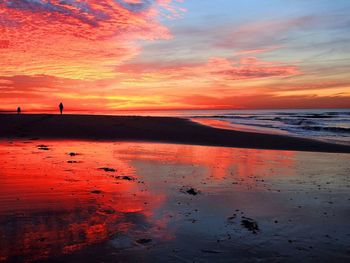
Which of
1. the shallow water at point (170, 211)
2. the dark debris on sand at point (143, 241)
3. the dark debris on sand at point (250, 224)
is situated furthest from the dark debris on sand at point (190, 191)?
the dark debris on sand at point (143, 241)

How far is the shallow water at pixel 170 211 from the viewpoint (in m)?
5.21

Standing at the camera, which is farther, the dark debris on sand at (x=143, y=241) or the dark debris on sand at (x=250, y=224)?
the dark debris on sand at (x=250, y=224)

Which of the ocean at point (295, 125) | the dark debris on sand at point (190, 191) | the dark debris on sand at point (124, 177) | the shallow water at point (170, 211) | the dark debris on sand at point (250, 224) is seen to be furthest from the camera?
the ocean at point (295, 125)

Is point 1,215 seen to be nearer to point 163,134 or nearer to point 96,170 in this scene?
point 96,170

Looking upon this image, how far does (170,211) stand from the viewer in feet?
23.5

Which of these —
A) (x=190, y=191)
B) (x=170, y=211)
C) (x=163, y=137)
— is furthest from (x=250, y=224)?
(x=163, y=137)

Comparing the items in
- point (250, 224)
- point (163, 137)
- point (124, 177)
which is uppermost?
point (163, 137)

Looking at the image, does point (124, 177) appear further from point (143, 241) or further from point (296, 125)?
point (296, 125)

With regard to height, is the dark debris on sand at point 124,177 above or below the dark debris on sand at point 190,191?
above

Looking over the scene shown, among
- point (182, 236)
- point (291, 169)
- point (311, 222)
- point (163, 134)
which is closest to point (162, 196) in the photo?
point (182, 236)

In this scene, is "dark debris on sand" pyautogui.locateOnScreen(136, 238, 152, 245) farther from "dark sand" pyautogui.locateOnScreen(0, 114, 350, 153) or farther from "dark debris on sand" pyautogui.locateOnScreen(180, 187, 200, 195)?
"dark sand" pyautogui.locateOnScreen(0, 114, 350, 153)

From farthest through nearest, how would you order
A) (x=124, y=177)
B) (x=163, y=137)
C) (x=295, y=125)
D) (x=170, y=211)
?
1. (x=295, y=125)
2. (x=163, y=137)
3. (x=124, y=177)
4. (x=170, y=211)

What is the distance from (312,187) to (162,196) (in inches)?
169

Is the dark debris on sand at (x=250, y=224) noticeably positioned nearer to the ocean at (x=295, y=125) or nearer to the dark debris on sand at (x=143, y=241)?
the dark debris on sand at (x=143, y=241)
